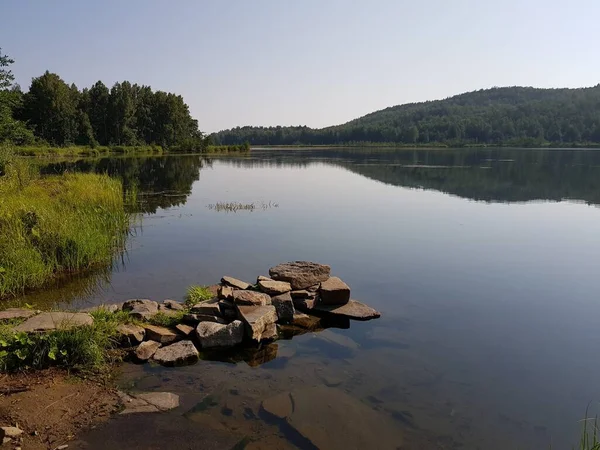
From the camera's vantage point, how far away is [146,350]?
7734mm

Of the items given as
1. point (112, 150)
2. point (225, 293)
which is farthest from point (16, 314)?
point (112, 150)

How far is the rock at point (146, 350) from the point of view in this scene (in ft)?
24.9

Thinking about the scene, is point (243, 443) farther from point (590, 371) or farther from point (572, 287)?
point (572, 287)

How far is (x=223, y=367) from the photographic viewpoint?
7.66 metres

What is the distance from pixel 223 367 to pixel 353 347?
247cm

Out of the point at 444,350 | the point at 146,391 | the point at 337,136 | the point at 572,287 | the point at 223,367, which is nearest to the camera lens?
the point at 146,391

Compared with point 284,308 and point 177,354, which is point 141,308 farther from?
point 284,308

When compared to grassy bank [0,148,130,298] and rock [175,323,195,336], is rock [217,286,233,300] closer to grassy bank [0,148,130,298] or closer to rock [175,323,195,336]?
rock [175,323,195,336]

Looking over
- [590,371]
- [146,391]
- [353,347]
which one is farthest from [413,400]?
[146,391]

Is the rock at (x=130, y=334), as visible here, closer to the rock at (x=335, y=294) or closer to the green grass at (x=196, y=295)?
the green grass at (x=196, y=295)

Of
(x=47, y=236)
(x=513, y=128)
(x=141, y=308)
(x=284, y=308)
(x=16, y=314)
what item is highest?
(x=513, y=128)

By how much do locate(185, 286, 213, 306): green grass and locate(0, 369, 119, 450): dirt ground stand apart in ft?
11.7

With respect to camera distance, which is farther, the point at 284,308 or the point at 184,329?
the point at 284,308

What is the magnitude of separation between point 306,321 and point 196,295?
264 centimetres
